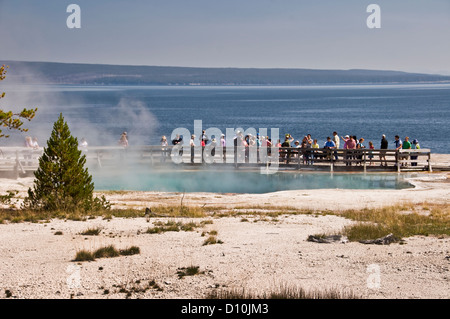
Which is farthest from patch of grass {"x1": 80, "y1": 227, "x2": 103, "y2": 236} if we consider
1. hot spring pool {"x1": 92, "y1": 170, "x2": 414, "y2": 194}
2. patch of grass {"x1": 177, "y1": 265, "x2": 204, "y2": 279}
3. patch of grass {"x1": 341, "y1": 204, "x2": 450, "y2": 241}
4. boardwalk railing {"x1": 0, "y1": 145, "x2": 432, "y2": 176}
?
boardwalk railing {"x1": 0, "y1": 145, "x2": 432, "y2": 176}

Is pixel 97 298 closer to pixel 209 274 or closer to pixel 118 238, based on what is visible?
pixel 209 274

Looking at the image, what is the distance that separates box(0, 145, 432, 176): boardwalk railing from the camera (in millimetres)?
31828

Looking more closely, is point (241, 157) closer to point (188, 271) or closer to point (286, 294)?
point (188, 271)

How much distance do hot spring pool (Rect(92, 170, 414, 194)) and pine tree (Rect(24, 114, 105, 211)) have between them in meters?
9.97

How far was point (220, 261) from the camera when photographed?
13.2 m

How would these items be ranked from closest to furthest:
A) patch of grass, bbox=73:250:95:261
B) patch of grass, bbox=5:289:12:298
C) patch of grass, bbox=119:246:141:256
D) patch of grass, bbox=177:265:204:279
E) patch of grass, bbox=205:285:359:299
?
patch of grass, bbox=205:285:359:299 < patch of grass, bbox=5:289:12:298 < patch of grass, bbox=177:265:204:279 < patch of grass, bbox=73:250:95:261 < patch of grass, bbox=119:246:141:256

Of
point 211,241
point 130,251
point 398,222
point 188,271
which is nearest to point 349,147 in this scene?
point 398,222

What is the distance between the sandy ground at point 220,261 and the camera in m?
11.2

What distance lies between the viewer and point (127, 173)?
33.4 m

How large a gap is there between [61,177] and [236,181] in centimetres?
1352

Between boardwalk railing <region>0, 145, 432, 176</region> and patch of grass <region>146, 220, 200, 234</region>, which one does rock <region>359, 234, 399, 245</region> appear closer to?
patch of grass <region>146, 220, 200, 234</region>

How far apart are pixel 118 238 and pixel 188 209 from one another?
212 inches
